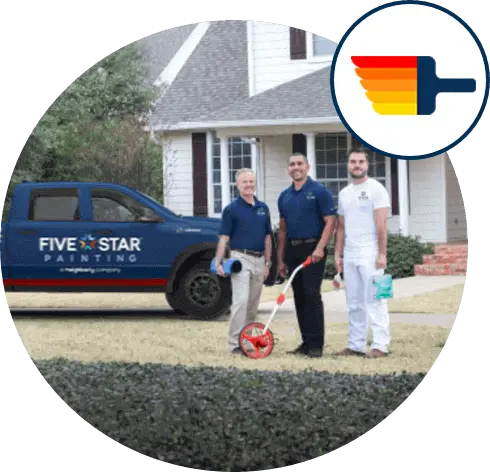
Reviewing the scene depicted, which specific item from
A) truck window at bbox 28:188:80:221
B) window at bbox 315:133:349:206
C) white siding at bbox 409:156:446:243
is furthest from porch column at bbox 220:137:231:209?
white siding at bbox 409:156:446:243

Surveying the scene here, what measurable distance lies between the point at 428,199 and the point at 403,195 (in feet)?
0.87

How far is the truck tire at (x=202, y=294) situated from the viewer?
2369 centimetres

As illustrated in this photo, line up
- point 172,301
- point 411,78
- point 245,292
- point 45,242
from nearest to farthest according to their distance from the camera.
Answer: point 411,78
point 245,292
point 45,242
point 172,301

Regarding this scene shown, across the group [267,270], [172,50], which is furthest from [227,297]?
[172,50]

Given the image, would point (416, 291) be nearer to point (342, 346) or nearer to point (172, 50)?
point (342, 346)

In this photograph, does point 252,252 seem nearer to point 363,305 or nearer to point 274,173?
point 274,173

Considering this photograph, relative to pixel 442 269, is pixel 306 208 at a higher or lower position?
higher

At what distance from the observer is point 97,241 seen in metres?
23.6

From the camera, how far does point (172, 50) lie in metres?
23.7

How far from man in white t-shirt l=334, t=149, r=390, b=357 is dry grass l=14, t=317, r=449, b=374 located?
3.7 inches

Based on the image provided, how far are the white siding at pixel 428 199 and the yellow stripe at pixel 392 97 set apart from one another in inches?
19.8

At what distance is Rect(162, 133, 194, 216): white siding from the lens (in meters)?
23.5

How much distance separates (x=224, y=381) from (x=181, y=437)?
0.50m

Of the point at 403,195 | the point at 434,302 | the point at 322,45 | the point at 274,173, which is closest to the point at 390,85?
the point at 322,45
